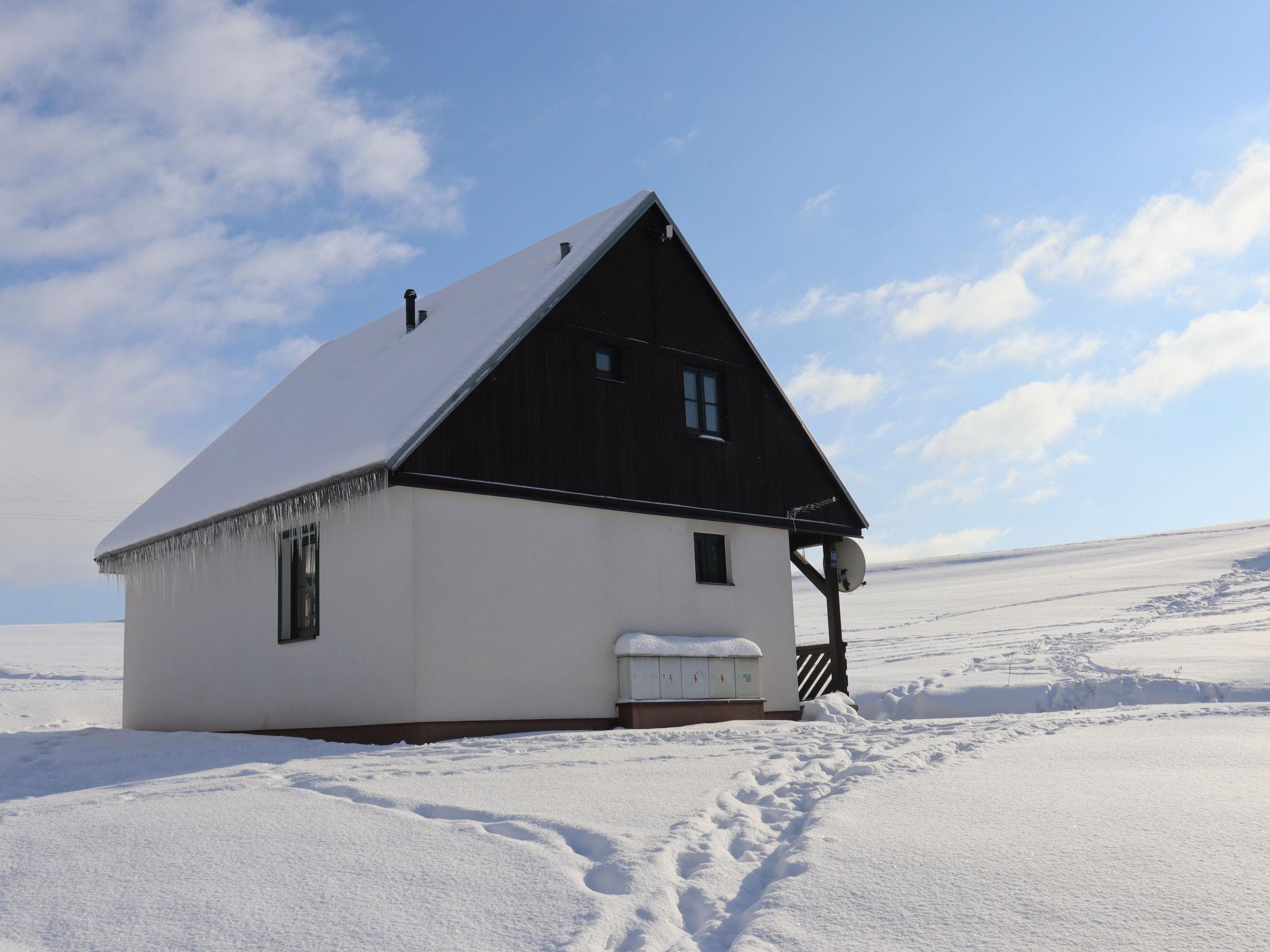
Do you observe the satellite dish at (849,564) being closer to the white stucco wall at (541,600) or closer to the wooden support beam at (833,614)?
the wooden support beam at (833,614)

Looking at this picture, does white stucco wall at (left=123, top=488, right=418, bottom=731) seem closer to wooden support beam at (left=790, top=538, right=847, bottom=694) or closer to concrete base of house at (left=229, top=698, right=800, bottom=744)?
concrete base of house at (left=229, top=698, right=800, bottom=744)

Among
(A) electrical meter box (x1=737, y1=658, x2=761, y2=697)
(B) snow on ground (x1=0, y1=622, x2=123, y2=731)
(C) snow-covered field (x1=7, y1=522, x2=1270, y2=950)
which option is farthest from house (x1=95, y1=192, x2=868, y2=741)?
(B) snow on ground (x1=0, y1=622, x2=123, y2=731)

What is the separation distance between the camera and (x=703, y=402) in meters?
15.5

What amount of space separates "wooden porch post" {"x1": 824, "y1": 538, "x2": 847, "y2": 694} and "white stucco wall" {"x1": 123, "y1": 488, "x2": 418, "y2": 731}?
8174mm

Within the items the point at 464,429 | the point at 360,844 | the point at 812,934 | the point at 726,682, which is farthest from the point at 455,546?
the point at 812,934

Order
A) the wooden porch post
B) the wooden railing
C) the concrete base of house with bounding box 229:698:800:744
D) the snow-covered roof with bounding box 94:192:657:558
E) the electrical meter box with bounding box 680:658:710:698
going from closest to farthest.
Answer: the concrete base of house with bounding box 229:698:800:744, the snow-covered roof with bounding box 94:192:657:558, the electrical meter box with bounding box 680:658:710:698, the wooden porch post, the wooden railing

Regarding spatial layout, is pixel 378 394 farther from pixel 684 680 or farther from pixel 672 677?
pixel 684 680

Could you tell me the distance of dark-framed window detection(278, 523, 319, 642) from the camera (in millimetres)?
13164

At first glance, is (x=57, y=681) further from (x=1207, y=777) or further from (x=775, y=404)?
(x=1207, y=777)

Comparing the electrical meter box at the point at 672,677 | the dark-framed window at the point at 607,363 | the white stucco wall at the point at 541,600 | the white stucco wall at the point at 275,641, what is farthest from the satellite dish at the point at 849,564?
the white stucco wall at the point at 275,641

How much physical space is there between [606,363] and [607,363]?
0.01m

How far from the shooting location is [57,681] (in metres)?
24.2

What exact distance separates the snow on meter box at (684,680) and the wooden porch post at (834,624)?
2720 mm

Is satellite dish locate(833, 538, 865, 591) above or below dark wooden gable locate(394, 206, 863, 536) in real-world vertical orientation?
below
